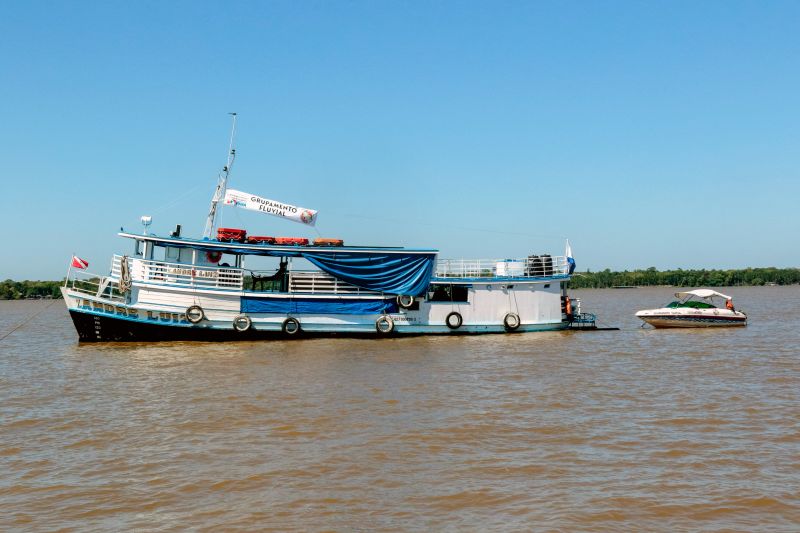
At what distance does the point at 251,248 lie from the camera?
84.0ft

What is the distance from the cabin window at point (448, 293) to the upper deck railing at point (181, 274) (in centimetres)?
843

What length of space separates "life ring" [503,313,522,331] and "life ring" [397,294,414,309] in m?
4.46

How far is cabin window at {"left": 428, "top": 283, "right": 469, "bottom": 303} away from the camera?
2795 cm

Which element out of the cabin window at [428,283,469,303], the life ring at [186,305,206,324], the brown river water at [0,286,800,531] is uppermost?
the cabin window at [428,283,469,303]

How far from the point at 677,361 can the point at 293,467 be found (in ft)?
50.4

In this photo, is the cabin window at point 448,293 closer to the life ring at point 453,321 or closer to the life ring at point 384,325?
the life ring at point 453,321

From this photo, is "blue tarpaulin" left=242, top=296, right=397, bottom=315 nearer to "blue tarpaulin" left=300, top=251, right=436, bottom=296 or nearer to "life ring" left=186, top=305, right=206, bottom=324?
"blue tarpaulin" left=300, top=251, right=436, bottom=296

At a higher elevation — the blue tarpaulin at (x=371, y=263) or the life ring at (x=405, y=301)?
the blue tarpaulin at (x=371, y=263)

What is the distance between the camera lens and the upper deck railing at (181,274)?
25.2 meters

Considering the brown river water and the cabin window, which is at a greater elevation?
the cabin window

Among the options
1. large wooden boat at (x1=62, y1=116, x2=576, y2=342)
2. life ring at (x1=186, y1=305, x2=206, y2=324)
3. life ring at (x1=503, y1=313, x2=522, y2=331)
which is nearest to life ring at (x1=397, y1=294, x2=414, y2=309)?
large wooden boat at (x1=62, y1=116, x2=576, y2=342)

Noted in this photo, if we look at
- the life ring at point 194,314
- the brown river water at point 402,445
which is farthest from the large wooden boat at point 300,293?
the brown river water at point 402,445

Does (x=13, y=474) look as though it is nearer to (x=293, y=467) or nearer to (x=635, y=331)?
(x=293, y=467)

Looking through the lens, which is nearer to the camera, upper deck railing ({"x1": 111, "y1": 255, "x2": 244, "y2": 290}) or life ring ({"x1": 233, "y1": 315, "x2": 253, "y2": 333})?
upper deck railing ({"x1": 111, "y1": 255, "x2": 244, "y2": 290})
